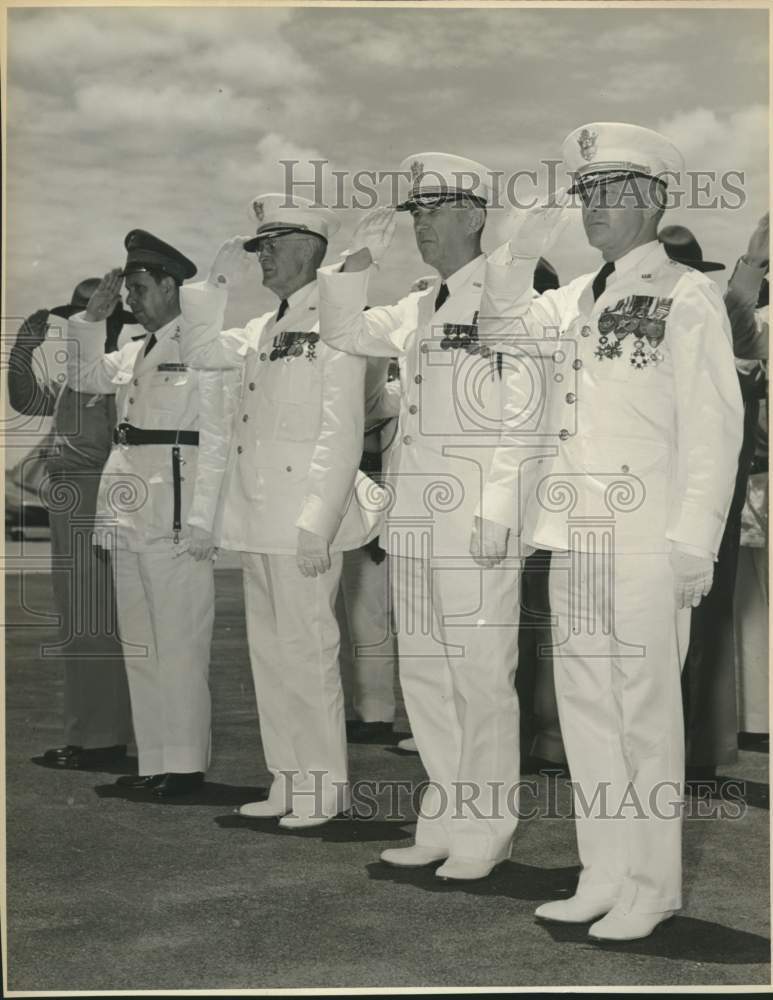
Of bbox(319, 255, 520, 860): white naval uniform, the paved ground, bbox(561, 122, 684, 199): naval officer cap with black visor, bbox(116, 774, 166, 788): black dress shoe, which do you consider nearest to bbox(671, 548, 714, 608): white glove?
bbox(319, 255, 520, 860): white naval uniform

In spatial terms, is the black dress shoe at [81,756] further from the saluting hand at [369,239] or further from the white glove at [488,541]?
the saluting hand at [369,239]

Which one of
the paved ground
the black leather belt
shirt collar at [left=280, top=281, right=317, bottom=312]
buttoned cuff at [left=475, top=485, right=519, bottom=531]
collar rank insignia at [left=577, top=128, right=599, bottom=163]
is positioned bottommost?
the paved ground

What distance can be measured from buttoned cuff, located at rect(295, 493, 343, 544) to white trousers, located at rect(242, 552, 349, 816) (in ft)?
0.66

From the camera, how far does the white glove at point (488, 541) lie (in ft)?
15.0

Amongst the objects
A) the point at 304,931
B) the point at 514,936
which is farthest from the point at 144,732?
the point at 514,936

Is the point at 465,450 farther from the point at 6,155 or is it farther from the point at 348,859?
the point at 6,155

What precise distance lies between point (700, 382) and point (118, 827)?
2.19 meters

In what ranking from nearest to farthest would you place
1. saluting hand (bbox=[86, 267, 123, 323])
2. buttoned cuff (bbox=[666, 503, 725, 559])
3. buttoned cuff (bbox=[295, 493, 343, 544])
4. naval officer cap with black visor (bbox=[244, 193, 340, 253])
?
buttoned cuff (bbox=[666, 503, 725, 559]) < buttoned cuff (bbox=[295, 493, 343, 544]) < naval officer cap with black visor (bbox=[244, 193, 340, 253]) < saluting hand (bbox=[86, 267, 123, 323])

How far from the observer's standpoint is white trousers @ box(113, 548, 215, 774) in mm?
5668

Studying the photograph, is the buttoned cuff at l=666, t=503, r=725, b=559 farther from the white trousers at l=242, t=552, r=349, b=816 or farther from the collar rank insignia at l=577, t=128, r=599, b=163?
the white trousers at l=242, t=552, r=349, b=816

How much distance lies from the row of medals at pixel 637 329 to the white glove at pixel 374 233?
0.80 meters

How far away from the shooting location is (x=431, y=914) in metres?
4.54

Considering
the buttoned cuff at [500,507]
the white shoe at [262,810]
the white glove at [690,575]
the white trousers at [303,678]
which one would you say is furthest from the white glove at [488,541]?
the white shoe at [262,810]

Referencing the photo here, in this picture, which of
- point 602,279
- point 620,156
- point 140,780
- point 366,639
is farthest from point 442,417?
point 366,639
